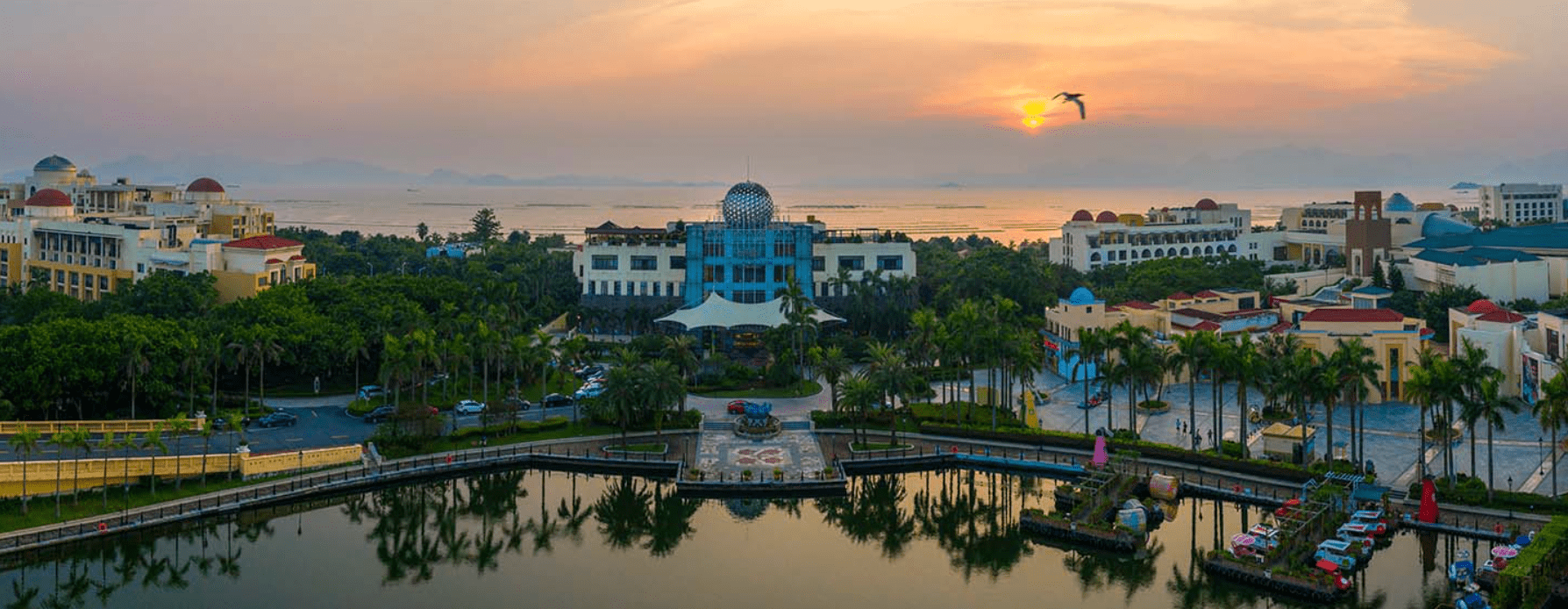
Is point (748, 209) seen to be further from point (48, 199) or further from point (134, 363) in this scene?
point (48, 199)

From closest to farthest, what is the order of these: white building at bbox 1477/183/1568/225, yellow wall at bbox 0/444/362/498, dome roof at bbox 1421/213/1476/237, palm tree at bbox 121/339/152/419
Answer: yellow wall at bbox 0/444/362/498 < palm tree at bbox 121/339/152/419 < dome roof at bbox 1421/213/1476/237 < white building at bbox 1477/183/1568/225

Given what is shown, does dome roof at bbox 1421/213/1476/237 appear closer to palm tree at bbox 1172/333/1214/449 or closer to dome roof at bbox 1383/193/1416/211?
dome roof at bbox 1383/193/1416/211

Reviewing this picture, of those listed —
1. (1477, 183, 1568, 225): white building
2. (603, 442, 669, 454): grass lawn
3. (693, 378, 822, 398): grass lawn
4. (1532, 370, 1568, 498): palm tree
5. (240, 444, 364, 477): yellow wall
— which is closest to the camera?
(1532, 370, 1568, 498): palm tree

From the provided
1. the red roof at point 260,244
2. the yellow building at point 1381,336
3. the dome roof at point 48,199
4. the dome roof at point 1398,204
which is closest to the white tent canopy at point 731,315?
the yellow building at point 1381,336

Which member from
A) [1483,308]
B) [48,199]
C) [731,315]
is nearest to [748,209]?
[731,315]

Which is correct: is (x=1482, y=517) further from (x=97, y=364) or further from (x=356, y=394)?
(x=97, y=364)

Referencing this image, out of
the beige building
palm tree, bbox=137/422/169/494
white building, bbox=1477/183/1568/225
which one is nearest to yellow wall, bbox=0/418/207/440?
palm tree, bbox=137/422/169/494

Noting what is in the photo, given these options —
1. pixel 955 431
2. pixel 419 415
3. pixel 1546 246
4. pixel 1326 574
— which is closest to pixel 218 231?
pixel 419 415

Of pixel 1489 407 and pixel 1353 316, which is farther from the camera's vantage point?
pixel 1353 316

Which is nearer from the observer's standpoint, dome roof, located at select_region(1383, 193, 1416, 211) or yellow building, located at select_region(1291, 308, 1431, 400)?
yellow building, located at select_region(1291, 308, 1431, 400)
